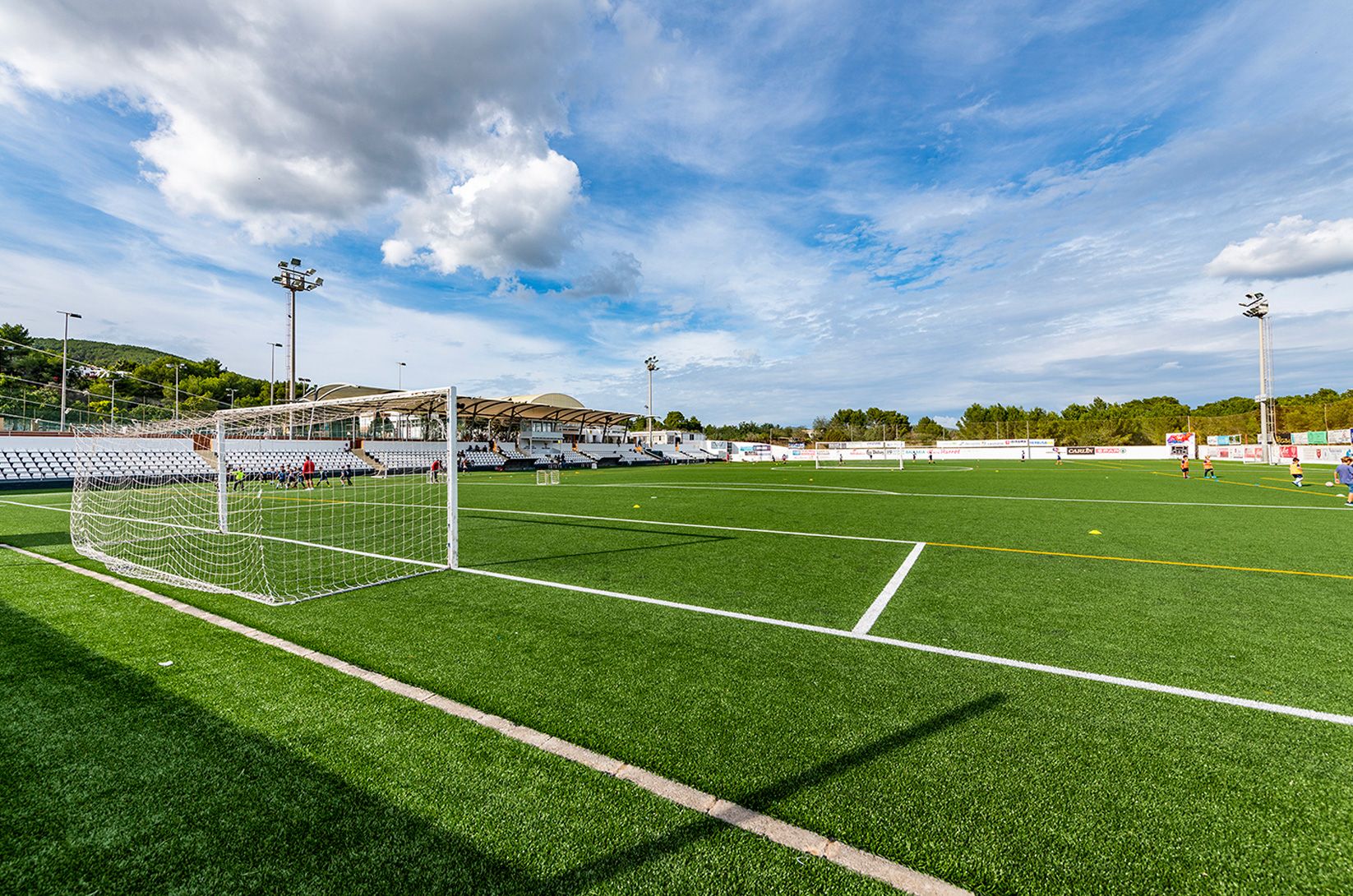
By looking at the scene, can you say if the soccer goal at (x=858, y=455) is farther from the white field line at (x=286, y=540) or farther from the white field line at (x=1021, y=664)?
the white field line at (x=1021, y=664)

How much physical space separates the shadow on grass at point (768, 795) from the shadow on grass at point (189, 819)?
20 centimetres

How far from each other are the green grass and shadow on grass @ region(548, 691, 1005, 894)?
0.02 m

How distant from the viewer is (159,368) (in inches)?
2736

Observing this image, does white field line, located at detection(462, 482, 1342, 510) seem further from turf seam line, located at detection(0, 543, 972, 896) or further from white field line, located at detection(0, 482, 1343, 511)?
turf seam line, located at detection(0, 543, 972, 896)

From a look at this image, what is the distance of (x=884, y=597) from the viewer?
19.0 ft

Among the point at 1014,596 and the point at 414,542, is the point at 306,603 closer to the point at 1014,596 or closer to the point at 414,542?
the point at 414,542

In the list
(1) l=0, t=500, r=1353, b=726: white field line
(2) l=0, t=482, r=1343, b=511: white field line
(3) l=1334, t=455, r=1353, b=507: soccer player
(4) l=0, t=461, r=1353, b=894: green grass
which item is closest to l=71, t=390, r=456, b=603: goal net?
(4) l=0, t=461, r=1353, b=894: green grass

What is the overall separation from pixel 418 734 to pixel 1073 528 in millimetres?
11517

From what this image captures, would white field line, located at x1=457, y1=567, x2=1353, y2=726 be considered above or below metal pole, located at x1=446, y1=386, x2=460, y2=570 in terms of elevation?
below

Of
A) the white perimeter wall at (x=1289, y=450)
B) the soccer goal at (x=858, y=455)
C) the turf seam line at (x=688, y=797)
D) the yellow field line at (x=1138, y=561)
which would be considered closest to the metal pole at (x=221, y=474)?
the turf seam line at (x=688, y=797)

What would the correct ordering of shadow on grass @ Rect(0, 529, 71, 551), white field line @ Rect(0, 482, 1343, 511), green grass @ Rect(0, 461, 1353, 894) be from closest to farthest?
green grass @ Rect(0, 461, 1353, 894) < shadow on grass @ Rect(0, 529, 71, 551) < white field line @ Rect(0, 482, 1343, 511)

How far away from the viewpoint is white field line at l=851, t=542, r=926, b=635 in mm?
4840

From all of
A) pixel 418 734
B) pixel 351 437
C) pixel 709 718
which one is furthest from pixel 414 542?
pixel 351 437

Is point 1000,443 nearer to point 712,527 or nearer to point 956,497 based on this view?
point 956,497
